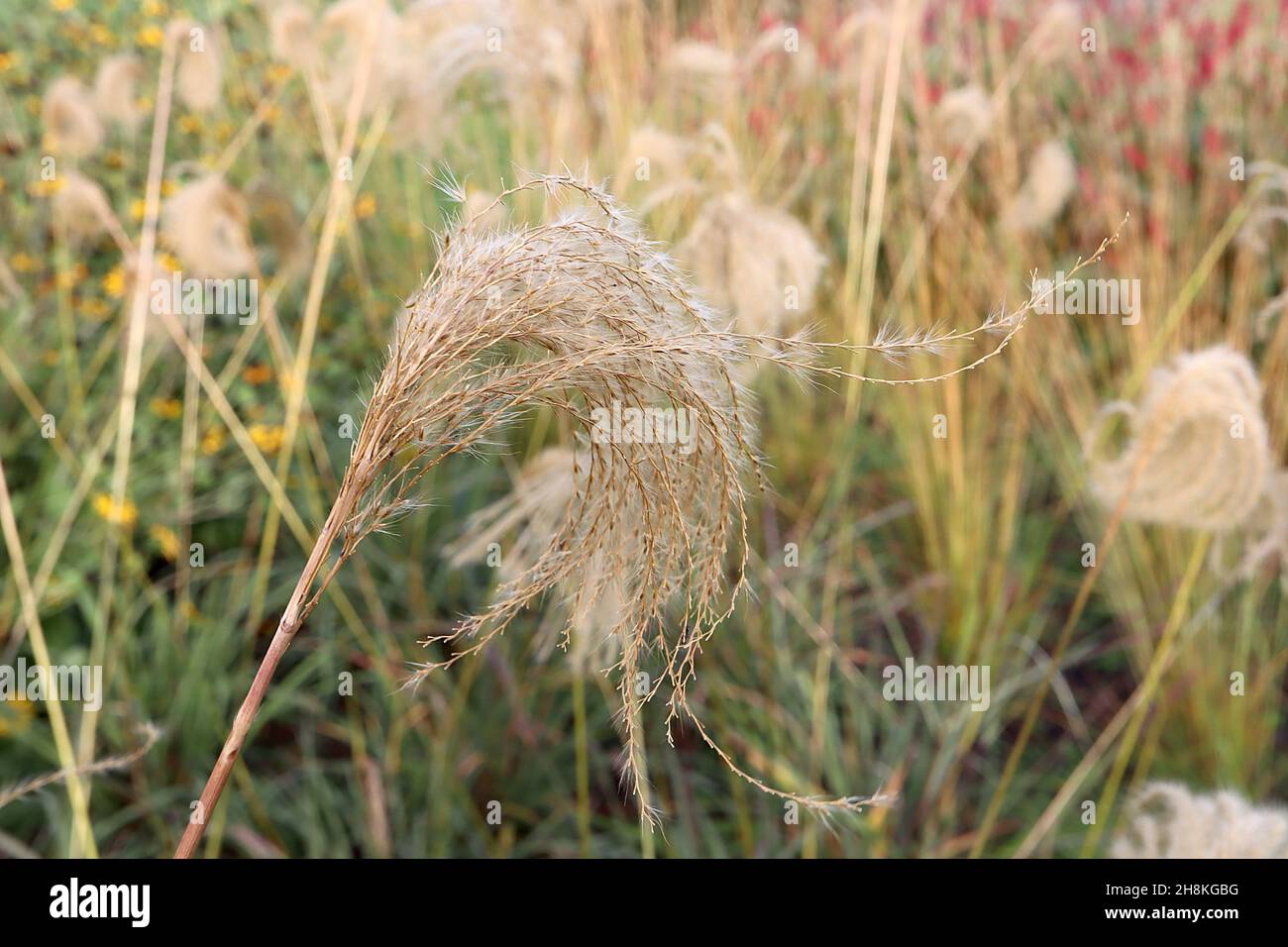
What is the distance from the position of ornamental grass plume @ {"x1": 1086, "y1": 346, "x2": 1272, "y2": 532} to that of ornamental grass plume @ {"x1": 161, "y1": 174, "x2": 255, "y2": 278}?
2115 mm

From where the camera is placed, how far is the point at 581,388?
1.17 metres

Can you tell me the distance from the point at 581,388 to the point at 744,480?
5.58ft

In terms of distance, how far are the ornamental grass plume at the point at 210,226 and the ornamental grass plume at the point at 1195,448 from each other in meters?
2.12

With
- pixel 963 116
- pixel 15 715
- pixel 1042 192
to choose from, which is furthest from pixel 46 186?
pixel 1042 192

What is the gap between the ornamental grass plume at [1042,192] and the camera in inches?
148

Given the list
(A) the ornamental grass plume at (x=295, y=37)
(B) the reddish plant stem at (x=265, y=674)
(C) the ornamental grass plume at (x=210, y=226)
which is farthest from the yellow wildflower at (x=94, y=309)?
(B) the reddish plant stem at (x=265, y=674)

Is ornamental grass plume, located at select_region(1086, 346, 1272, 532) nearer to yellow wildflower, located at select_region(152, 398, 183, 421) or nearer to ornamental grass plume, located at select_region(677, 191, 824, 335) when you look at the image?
ornamental grass plume, located at select_region(677, 191, 824, 335)

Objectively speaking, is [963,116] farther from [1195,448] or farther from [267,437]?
[267,437]

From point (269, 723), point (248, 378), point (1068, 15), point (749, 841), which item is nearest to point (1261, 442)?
point (749, 841)

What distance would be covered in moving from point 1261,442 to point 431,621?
2142 mm

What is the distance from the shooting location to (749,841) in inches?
123

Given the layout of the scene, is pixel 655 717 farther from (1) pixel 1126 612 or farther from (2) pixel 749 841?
(1) pixel 1126 612

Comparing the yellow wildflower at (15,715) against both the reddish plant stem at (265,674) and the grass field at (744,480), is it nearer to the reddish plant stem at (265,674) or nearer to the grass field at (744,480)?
the grass field at (744,480)
